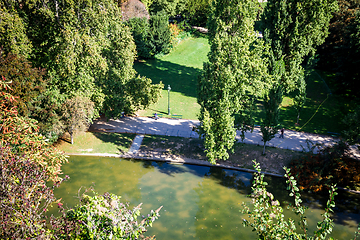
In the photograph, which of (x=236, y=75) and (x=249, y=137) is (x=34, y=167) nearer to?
(x=236, y=75)

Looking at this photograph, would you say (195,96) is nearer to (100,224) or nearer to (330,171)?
(330,171)

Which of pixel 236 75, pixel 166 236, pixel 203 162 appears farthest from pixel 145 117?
pixel 166 236

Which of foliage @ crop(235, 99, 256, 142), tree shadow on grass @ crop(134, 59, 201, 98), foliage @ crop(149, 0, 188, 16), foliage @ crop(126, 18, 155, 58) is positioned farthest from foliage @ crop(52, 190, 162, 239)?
foliage @ crop(149, 0, 188, 16)

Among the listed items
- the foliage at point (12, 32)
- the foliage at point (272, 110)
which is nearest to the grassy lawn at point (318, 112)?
the foliage at point (272, 110)

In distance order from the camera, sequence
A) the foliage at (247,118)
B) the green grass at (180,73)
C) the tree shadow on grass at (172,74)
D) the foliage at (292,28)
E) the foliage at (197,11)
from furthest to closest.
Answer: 1. the foliage at (197,11)
2. the tree shadow on grass at (172,74)
3. the green grass at (180,73)
4. the foliage at (292,28)
5. the foliage at (247,118)

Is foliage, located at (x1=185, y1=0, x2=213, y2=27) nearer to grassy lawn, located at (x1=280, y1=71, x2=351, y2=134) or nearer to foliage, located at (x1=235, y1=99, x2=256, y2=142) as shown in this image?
Result: grassy lawn, located at (x1=280, y1=71, x2=351, y2=134)

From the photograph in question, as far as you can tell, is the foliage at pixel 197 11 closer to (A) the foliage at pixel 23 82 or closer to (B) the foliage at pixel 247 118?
(B) the foliage at pixel 247 118
